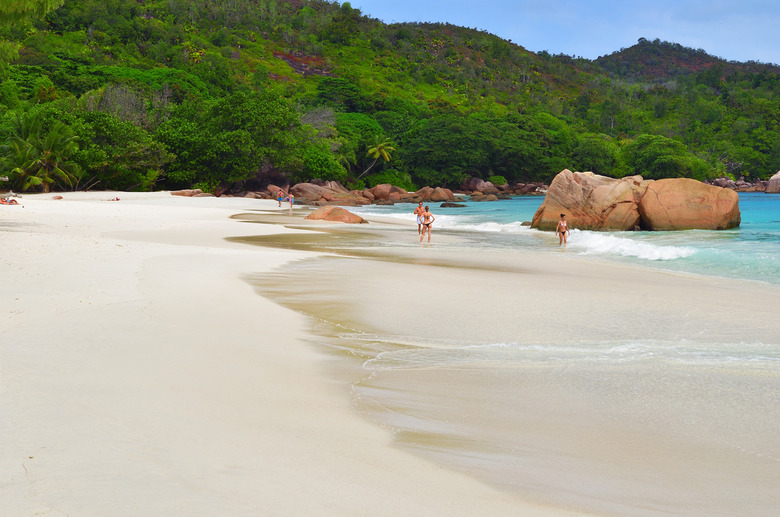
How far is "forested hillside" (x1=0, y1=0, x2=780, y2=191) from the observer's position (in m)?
47.5

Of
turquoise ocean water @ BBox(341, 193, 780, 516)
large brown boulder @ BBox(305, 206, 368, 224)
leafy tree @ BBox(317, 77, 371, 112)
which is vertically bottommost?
turquoise ocean water @ BBox(341, 193, 780, 516)

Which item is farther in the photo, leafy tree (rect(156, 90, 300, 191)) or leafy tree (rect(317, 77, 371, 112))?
leafy tree (rect(317, 77, 371, 112))

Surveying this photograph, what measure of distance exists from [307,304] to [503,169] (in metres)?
82.6

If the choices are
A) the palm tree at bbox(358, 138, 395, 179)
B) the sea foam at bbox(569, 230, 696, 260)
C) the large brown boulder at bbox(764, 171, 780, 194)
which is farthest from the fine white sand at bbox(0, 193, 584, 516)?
the large brown boulder at bbox(764, 171, 780, 194)

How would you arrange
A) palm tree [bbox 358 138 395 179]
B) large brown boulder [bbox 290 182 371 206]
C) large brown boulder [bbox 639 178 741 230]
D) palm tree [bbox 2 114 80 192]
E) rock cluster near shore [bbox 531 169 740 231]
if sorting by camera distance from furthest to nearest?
1. palm tree [bbox 358 138 395 179]
2. large brown boulder [bbox 290 182 371 206]
3. palm tree [bbox 2 114 80 192]
4. rock cluster near shore [bbox 531 169 740 231]
5. large brown boulder [bbox 639 178 741 230]

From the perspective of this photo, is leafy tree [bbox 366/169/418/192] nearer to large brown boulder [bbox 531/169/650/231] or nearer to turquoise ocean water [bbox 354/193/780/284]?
large brown boulder [bbox 531/169/650/231]

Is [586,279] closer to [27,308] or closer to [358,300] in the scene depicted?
[358,300]

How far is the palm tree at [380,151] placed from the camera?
77562mm

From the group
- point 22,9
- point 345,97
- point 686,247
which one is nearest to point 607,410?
point 686,247

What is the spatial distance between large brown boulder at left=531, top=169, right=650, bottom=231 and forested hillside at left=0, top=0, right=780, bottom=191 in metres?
19.4

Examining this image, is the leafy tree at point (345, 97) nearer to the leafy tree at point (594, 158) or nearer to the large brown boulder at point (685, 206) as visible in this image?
A: the leafy tree at point (594, 158)

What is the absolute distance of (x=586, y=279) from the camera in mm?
11680

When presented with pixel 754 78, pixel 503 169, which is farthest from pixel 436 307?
pixel 754 78

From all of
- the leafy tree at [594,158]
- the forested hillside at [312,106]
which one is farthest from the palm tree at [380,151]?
the leafy tree at [594,158]
